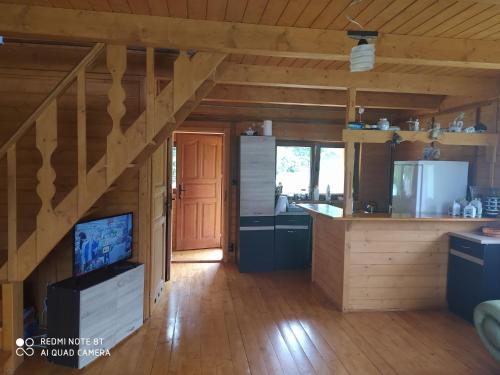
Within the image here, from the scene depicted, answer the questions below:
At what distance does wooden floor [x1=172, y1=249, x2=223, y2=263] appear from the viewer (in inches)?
213

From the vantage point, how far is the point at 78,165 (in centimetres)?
252

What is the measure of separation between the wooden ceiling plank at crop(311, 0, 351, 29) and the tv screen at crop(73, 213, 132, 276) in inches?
87.5

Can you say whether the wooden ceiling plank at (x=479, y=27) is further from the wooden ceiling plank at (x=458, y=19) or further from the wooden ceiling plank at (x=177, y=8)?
the wooden ceiling plank at (x=177, y=8)

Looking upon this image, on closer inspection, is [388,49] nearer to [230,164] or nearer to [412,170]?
[412,170]

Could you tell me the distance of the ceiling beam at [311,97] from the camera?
429cm

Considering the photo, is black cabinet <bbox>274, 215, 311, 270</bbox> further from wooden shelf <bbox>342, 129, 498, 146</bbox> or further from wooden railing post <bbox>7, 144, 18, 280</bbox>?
wooden railing post <bbox>7, 144, 18, 280</bbox>

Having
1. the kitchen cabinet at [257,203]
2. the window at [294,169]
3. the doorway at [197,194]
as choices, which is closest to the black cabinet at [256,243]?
the kitchen cabinet at [257,203]

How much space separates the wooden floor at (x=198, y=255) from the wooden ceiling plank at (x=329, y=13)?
12.6 ft

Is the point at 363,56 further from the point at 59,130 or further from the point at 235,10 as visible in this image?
the point at 59,130

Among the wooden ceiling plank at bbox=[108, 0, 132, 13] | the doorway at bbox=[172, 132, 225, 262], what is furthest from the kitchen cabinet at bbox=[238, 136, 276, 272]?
the wooden ceiling plank at bbox=[108, 0, 132, 13]

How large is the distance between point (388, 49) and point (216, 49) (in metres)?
1.31

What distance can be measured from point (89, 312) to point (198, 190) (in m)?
3.51

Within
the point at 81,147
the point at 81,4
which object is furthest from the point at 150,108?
the point at 81,4

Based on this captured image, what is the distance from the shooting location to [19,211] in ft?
9.78
